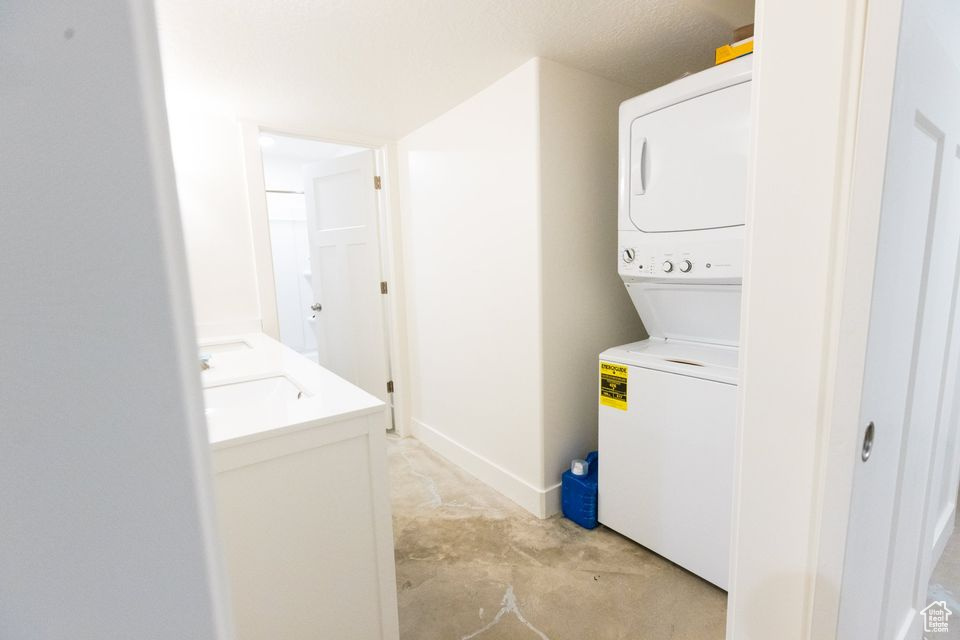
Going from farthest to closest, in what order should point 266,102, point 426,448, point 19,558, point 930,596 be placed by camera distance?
point 426,448, point 266,102, point 930,596, point 19,558

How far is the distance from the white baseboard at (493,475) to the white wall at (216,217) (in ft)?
4.28

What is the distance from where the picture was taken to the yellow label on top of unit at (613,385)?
1.79 metres

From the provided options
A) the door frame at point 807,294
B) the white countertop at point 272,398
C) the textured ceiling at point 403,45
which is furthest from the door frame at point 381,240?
the door frame at point 807,294

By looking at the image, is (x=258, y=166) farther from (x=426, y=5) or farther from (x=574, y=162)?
(x=574, y=162)

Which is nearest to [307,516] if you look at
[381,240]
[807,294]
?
[807,294]

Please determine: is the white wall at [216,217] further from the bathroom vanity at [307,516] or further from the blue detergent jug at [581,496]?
the blue detergent jug at [581,496]

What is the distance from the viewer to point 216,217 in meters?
2.38

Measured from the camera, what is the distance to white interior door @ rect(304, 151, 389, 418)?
9.89 feet

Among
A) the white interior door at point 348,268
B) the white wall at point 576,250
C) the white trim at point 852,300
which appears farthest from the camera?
the white interior door at point 348,268

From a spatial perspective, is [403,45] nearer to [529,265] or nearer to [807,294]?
[529,265]

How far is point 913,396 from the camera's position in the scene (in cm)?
97

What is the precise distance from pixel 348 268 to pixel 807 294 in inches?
115

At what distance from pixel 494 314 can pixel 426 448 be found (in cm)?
122

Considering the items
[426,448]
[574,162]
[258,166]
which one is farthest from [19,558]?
[426,448]
